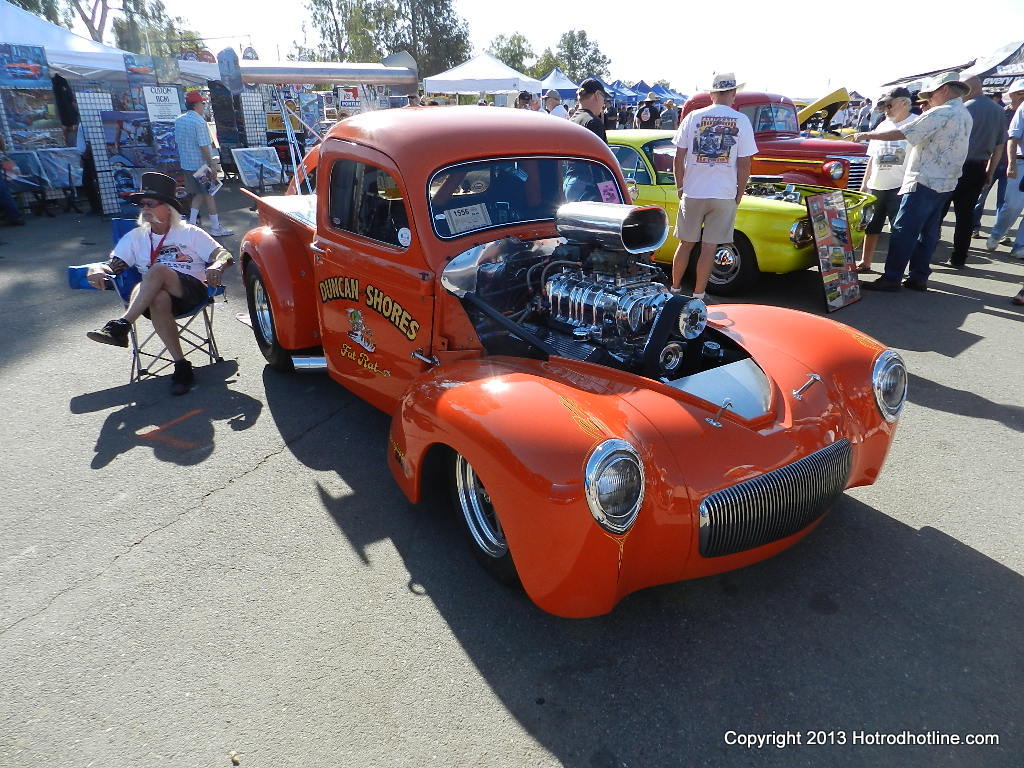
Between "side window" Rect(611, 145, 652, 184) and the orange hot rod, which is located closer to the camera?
the orange hot rod

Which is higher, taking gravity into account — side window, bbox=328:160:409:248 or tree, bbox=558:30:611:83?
tree, bbox=558:30:611:83

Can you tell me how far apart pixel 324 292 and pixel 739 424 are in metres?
2.68

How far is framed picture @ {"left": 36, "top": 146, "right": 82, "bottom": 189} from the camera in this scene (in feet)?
39.5

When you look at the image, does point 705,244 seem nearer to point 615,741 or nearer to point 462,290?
point 462,290

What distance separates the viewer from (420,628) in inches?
102

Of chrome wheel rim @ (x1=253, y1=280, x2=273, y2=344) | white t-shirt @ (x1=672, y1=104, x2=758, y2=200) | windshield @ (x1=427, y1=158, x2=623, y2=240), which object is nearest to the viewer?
windshield @ (x1=427, y1=158, x2=623, y2=240)

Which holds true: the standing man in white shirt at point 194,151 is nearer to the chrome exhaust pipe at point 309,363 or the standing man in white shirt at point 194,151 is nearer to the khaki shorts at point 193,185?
the khaki shorts at point 193,185

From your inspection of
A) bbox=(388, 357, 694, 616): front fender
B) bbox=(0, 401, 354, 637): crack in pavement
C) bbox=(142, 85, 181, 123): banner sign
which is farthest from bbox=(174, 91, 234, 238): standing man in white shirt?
bbox=(388, 357, 694, 616): front fender

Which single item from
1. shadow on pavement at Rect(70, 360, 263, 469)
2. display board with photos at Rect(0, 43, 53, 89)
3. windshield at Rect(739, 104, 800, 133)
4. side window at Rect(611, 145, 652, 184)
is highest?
display board with photos at Rect(0, 43, 53, 89)

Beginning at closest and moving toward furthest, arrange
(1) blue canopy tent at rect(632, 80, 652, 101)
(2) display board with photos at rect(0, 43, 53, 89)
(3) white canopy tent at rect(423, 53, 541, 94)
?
1. (2) display board with photos at rect(0, 43, 53, 89)
2. (3) white canopy tent at rect(423, 53, 541, 94)
3. (1) blue canopy tent at rect(632, 80, 652, 101)

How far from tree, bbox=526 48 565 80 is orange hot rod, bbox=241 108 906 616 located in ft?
209

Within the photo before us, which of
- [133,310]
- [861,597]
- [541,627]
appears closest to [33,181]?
[133,310]

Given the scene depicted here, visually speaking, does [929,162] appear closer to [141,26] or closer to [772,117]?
[772,117]

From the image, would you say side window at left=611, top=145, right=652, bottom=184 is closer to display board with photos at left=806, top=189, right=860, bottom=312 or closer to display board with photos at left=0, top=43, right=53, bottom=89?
display board with photos at left=806, top=189, right=860, bottom=312
